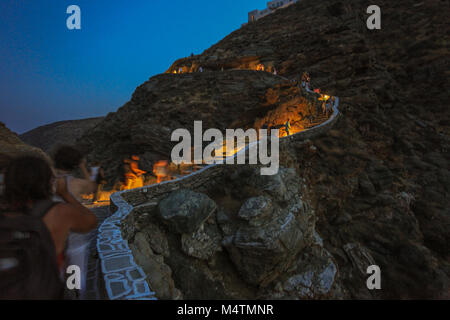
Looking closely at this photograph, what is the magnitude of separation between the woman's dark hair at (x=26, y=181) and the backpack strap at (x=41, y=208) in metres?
0.05

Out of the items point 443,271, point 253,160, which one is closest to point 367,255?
point 443,271

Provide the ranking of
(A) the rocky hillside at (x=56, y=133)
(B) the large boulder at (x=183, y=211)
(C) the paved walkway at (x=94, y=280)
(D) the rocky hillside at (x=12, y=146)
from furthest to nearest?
(A) the rocky hillside at (x=56, y=133)
(D) the rocky hillside at (x=12, y=146)
(B) the large boulder at (x=183, y=211)
(C) the paved walkway at (x=94, y=280)

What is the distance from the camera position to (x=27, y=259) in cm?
121

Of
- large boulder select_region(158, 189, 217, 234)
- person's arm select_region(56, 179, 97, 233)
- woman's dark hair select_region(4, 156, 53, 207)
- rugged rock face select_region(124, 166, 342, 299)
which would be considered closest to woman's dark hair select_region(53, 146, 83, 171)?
person's arm select_region(56, 179, 97, 233)

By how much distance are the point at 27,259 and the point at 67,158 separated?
1.78m

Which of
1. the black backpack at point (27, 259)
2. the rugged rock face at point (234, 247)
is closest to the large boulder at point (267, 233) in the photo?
the rugged rock face at point (234, 247)

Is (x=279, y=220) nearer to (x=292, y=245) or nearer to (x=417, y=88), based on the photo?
(x=292, y=245)

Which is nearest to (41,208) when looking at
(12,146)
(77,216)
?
(77,216)

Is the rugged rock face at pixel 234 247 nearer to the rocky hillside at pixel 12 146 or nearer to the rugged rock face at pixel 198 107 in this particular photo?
the rocky hillside at pixel 12 146

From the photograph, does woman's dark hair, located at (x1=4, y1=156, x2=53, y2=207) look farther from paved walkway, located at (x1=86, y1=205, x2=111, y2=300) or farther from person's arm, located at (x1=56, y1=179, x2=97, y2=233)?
paved walkway, located at (x1=86, y1=205, x2=111, y2=300)

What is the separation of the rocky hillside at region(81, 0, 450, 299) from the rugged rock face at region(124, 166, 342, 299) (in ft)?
7.12

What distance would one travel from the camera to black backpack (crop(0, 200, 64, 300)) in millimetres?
1158

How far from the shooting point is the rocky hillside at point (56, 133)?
128ft
